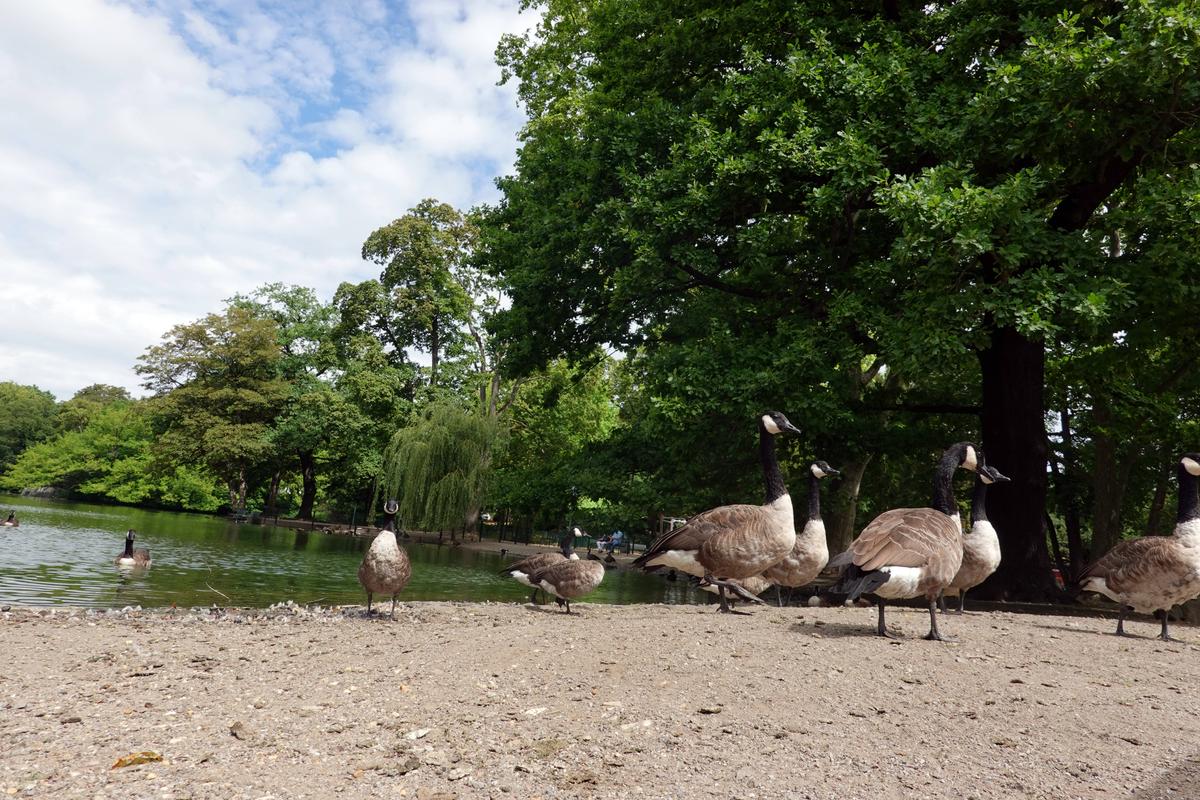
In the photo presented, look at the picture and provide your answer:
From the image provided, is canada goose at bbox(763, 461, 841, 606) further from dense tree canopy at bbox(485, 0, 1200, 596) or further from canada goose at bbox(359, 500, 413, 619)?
canada goose at bbox(359, 500, 413, 619)

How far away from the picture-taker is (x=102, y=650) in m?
8.08

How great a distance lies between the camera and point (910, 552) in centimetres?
723

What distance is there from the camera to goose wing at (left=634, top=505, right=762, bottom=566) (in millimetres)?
9328

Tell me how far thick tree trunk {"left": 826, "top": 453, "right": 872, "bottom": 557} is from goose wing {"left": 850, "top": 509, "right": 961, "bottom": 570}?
1672cm

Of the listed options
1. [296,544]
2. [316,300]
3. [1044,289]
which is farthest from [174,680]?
[316,300]

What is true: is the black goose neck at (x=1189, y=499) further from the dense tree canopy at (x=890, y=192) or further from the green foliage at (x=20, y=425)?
the green foliage at (x=20, y=425)

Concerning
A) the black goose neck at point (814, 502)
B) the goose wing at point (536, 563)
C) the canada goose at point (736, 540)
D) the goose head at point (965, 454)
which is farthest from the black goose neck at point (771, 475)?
the goose wing at point (536, 563)

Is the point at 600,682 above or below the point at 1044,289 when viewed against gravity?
below

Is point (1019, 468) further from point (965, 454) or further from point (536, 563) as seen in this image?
point (536, 563)

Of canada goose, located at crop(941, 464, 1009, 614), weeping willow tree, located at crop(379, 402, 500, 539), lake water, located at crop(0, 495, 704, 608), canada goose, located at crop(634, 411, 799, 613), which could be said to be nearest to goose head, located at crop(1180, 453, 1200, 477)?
canada goose, located at crop(941, 464, 1009, 614)

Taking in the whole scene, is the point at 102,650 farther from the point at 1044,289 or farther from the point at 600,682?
the point at 1044,289

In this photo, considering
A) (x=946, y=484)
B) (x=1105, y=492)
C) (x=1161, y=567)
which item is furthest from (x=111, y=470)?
(x=1161, y=567)

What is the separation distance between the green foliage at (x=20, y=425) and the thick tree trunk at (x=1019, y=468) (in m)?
111

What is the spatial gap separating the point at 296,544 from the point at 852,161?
31.8m
